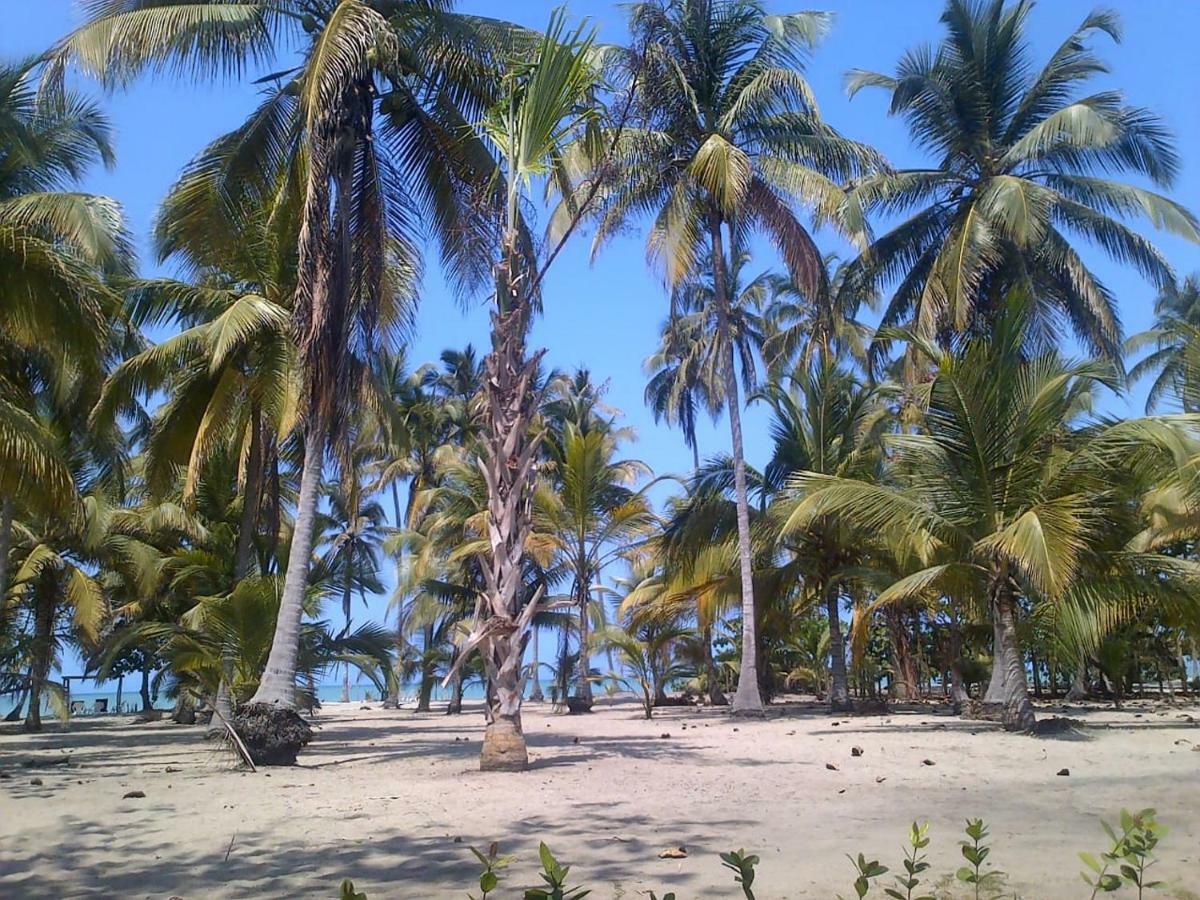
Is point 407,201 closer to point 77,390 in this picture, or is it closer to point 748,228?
point 77,390

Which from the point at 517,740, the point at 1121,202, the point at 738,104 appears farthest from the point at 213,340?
the point at 1121,202

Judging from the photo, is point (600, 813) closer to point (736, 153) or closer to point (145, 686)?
point (736, 153)

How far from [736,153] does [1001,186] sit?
5209 millimetres

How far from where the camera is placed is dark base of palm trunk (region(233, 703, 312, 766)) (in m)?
10.4

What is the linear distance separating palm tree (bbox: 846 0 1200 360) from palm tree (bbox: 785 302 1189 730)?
6.02m

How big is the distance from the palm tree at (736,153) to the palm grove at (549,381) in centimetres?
10

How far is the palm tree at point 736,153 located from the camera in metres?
18.2

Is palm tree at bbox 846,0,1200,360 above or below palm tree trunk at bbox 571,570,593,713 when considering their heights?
above

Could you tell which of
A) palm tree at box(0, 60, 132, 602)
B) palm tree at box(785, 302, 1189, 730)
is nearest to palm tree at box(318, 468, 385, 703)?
palm tree at box(0, 60, 132, 602)

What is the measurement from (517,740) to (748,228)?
14.0 meters

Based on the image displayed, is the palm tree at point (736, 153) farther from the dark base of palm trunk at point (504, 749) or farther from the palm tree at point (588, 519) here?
the dark base of palm trunk at point (504, 749)

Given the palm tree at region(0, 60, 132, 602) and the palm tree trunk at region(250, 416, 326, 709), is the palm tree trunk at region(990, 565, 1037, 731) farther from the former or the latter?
the palm tree at region(0, 60, 132, 602)

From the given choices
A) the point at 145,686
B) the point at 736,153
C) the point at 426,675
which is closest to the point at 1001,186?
the point at 736,153

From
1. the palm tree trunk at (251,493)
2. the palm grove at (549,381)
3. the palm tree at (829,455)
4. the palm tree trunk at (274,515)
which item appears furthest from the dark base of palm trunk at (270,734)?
the palm tree at (829,455)
